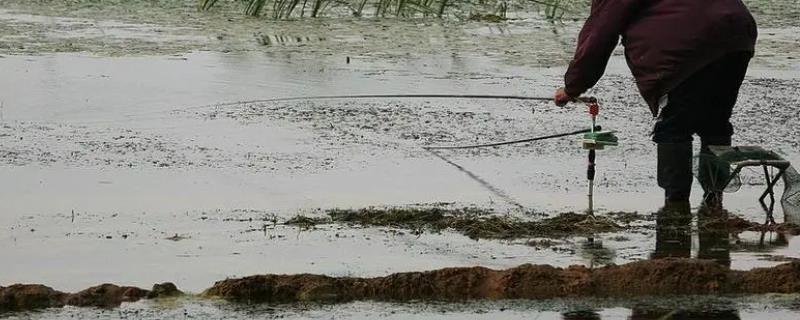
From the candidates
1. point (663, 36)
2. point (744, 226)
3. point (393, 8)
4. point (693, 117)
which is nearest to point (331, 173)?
point (693, 117)

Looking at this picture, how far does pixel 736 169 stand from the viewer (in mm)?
8125

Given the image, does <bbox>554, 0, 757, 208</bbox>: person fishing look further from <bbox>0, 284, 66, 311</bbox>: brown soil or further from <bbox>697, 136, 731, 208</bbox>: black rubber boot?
<bbox>0, 284, 66, 311</bbox>: brown soil

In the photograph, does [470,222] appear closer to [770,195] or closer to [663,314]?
[770,195]

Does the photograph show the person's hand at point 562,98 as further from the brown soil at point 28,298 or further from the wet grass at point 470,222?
the brown soil at point 28,298

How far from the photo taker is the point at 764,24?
19.0 meters

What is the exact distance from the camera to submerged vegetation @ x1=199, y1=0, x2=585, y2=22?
19.3m

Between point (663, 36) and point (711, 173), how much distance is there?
0.80m

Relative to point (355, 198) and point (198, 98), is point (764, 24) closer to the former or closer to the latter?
point (198, 98)

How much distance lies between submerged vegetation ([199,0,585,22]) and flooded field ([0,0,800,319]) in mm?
1903

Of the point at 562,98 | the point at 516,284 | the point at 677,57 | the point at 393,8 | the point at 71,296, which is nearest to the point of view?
the point at 71,296

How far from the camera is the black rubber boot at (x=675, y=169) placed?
8.38 m

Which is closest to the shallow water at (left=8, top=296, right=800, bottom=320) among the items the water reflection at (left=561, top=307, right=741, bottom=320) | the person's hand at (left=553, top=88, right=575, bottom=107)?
the water reflection at (left=561, top=307, right=741, bottom=320)

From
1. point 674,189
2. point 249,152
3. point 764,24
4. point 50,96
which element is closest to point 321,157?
point 249,152

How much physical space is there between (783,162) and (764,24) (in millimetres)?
11210
